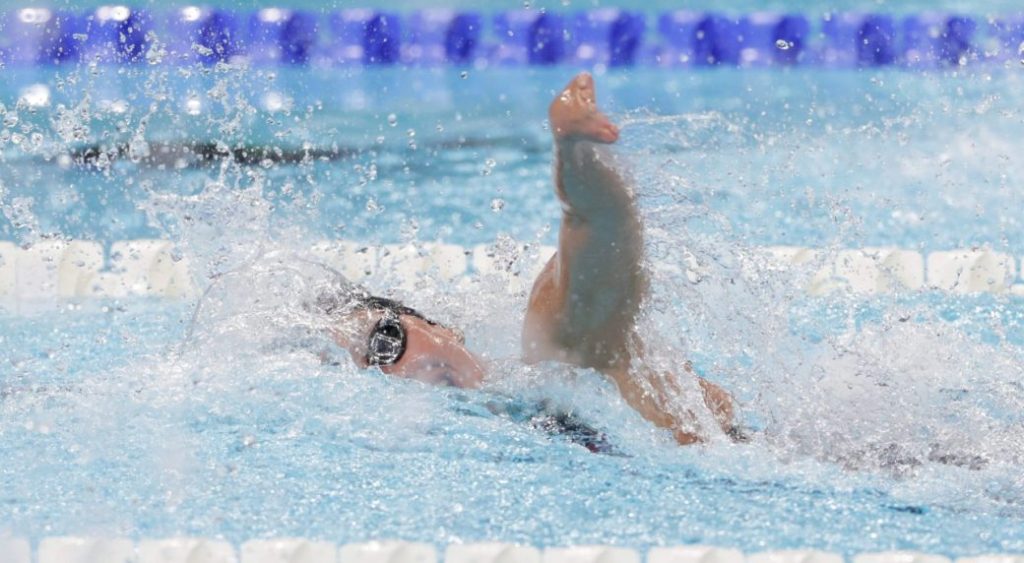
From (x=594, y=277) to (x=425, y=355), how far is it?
0.30 metres

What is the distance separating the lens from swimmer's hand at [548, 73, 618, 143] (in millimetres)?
1557

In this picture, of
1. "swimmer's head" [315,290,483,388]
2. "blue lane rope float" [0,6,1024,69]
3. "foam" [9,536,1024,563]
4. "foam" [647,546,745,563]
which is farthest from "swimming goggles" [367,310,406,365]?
"blue lane rope float" [0,6,1024,69]

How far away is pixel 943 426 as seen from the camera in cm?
187

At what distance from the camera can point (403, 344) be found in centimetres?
185

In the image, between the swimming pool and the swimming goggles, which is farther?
the swimming goggles

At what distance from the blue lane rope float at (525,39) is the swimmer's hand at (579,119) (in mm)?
3371

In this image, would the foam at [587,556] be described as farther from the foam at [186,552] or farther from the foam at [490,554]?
the foam at [186,552]

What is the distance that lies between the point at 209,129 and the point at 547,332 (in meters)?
3.18

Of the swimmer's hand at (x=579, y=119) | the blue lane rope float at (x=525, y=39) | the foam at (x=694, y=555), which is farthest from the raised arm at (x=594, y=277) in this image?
the blue lane rope float at (x=525, y=39)

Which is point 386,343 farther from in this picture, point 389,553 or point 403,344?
point 389,553

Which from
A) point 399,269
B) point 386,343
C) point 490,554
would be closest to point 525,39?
point 399,269

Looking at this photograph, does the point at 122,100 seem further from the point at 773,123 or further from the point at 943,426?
the point at 943,426

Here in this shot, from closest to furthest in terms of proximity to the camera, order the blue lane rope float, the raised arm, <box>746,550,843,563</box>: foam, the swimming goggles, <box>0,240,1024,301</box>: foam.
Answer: <box>746,550,843,563</box>: foam < the raised arm < the swimming goggles < <box>0,240,1024,301</box>: foam < the blue lane rope float

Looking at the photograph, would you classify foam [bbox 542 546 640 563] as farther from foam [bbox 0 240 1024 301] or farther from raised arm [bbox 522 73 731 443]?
foam [bbox 0 240 1024 301]
